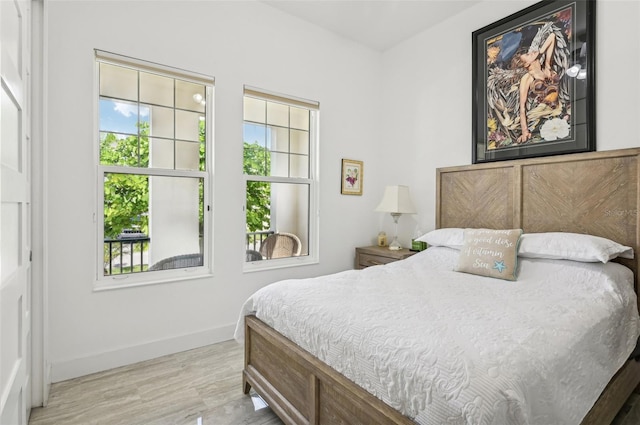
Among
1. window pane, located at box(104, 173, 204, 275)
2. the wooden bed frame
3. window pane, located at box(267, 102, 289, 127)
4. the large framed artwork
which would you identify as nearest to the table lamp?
the wooden bed frame

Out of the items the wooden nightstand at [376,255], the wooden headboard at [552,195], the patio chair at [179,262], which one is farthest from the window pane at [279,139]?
the wooden headboard at [552,195]

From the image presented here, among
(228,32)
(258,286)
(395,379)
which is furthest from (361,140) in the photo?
(395,379)

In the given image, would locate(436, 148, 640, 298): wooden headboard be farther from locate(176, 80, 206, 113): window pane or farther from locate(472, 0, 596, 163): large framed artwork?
locate(176, 80, 206, 113): window pane

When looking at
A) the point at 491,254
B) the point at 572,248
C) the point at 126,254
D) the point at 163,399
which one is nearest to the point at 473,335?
the point at 491,254

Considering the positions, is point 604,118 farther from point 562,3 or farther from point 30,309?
point 30,309

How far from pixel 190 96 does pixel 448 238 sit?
248 centimetres

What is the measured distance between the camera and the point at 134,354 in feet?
8.11

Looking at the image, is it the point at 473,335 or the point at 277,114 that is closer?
the point at 473,335

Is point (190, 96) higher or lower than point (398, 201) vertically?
higher

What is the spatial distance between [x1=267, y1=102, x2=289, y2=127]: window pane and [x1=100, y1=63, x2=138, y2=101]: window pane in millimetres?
1149

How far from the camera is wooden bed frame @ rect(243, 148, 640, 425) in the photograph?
1401mm

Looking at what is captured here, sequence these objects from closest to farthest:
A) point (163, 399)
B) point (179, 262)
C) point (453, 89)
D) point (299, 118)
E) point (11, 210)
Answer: point (11, 210) → point (163, 399) → point (179, 262) → point (453, 89) → point (299, 118)

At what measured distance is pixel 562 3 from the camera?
2527mm

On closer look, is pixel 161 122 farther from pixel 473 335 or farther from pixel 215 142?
pixel 473 335
